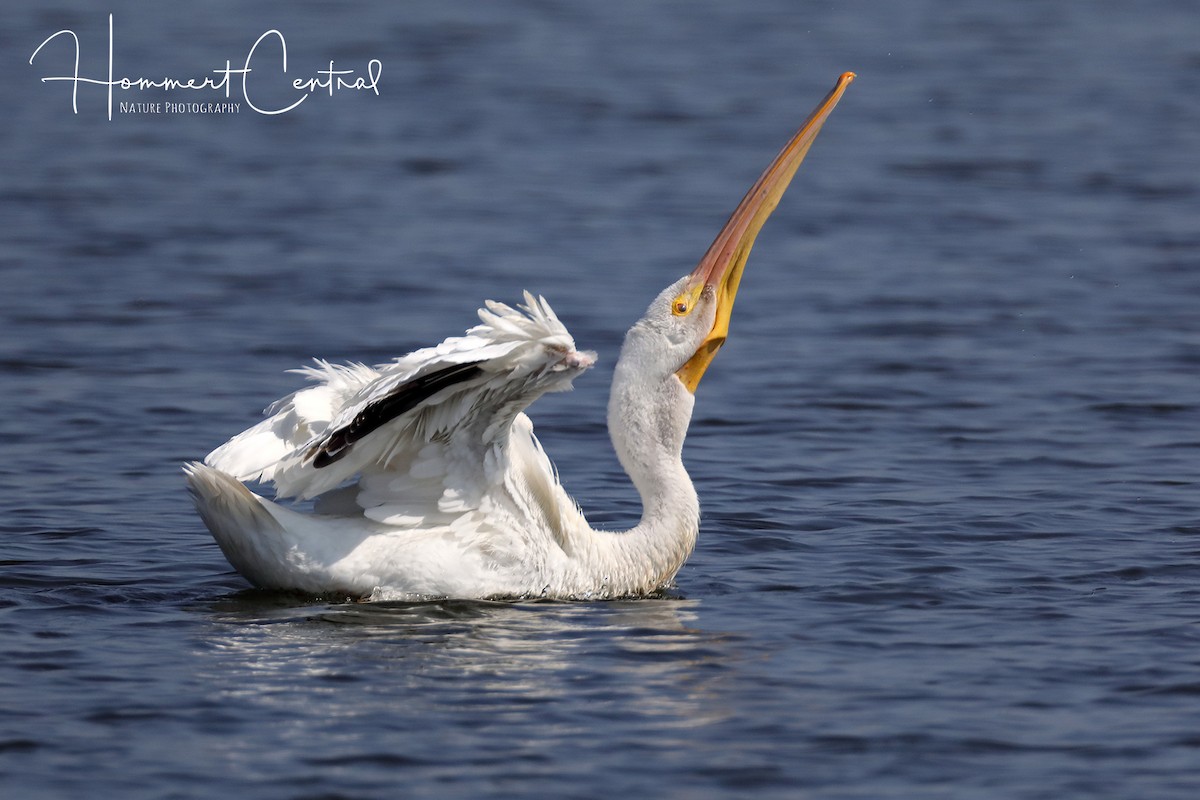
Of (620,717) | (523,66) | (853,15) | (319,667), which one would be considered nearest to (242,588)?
(319,667)

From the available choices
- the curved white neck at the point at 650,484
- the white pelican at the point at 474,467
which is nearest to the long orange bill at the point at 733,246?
the white pelican at the point at 474,467

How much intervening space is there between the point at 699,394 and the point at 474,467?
407cm

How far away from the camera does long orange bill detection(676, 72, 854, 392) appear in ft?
23.9

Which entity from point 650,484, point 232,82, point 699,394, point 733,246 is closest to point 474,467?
point 650,484

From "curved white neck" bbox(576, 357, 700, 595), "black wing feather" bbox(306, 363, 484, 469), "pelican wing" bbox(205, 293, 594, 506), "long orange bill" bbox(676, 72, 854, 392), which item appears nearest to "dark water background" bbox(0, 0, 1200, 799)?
"curved white neck" bbox(576, 357, 700, 595)

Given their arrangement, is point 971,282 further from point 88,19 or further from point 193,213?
point 88,19

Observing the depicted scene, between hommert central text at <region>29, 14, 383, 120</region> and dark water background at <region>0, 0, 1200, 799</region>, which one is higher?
hommert central text at <region>29, 14, 383, 120</region>

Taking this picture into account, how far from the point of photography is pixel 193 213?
14.6 metres

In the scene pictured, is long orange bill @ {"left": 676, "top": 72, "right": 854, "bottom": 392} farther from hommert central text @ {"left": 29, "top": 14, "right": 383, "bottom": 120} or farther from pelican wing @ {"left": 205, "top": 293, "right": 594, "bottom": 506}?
hommert central text @ {"left": 29, "top": 14, "right": 383, "bottom": 120}

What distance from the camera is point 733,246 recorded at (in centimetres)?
736

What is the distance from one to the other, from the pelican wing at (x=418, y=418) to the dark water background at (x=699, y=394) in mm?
474

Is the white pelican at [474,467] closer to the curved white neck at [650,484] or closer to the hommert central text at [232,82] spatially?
the curved white neck at [650,484]

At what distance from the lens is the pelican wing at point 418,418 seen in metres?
6.12

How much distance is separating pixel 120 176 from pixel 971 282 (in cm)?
703
